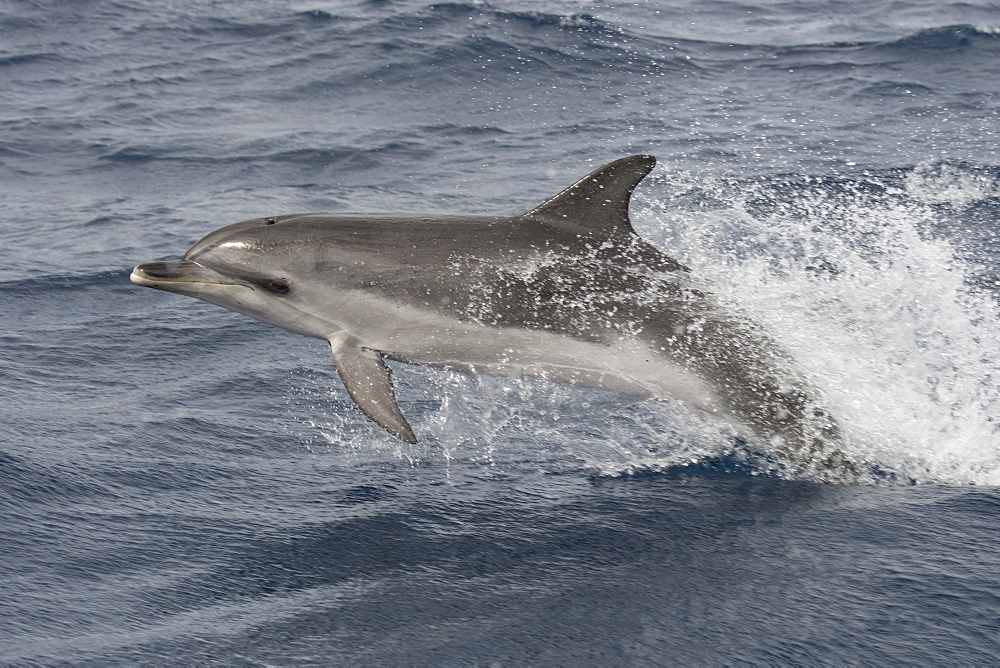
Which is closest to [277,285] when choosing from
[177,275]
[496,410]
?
[177,275]

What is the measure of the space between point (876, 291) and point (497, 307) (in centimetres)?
299

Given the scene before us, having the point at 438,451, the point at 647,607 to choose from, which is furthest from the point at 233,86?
the point at 647,607

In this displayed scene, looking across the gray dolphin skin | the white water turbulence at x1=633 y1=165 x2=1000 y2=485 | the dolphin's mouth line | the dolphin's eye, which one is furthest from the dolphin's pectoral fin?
the white water turbulence at x1=633 y1=165 x2=1000 y2=485

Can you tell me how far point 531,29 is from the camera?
16.0 m

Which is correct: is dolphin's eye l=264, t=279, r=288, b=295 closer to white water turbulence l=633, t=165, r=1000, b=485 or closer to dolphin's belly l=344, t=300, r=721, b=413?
dolphin's belly l=344, t=300, r=721, b=413

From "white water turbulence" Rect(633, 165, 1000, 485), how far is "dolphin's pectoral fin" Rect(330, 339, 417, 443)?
2047 mm

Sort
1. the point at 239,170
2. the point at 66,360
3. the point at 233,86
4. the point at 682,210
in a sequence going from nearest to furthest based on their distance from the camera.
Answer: the point at 66,360, the point at 682,210, the point at 239,170, the point at 233,86

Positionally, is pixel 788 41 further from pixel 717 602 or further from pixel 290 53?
pixel 717 602

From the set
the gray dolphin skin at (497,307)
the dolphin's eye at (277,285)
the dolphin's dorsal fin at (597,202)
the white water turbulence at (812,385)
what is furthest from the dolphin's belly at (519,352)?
the dolphin's dorsal fin at (597,202)

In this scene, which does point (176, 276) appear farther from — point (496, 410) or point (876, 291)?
point (876, 291)

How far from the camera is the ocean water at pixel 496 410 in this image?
4598 millimetres

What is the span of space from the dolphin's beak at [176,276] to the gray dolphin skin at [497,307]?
0.4 inches

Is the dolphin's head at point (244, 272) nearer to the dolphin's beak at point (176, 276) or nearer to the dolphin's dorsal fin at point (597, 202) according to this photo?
the dolphin's beak at point (176, 276)

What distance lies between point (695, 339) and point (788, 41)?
1112 cm
